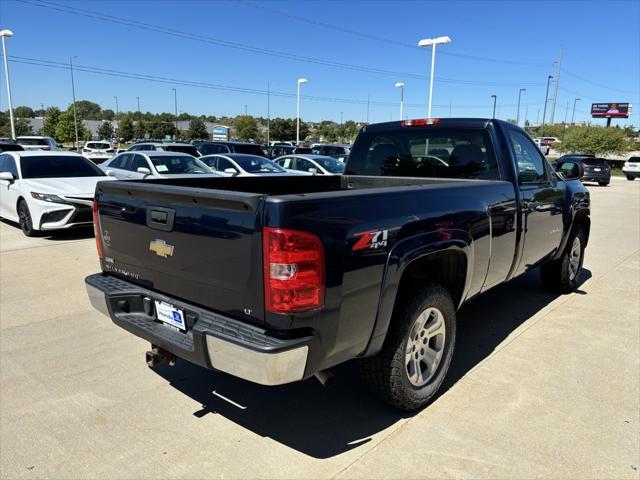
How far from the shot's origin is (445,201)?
127 inches

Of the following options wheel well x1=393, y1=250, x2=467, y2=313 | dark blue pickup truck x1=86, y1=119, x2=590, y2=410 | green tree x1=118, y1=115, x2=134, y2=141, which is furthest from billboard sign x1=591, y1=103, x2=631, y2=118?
wheel well x1=393, y1=250, x2=467, y2=313

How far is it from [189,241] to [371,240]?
39.2 inches

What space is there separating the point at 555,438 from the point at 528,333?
1.82 metres

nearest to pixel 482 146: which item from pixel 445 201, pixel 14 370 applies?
pixel 445 201

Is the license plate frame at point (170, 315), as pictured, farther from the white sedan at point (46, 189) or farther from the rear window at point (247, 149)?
the rear window at point (247, 149)

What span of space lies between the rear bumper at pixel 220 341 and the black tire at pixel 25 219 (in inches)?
268

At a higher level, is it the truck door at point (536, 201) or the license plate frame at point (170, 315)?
the truck door at point (536, 201)

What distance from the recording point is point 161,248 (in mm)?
2867

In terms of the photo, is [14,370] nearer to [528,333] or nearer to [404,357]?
[404,357]

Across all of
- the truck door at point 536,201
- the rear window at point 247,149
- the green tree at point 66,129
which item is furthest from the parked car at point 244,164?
the green tree at point 66,129

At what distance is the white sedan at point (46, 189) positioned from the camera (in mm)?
8461

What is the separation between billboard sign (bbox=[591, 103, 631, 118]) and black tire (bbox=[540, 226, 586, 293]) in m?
90.5

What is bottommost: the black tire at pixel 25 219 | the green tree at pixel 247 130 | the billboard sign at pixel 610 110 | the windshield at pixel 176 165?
the black tire at pixel 25 219

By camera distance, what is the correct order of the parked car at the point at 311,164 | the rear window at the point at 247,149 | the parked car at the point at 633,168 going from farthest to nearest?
the parked car at the point at 633,168
the rear window at the point at 247,149
the parked car at the point at 311,164
